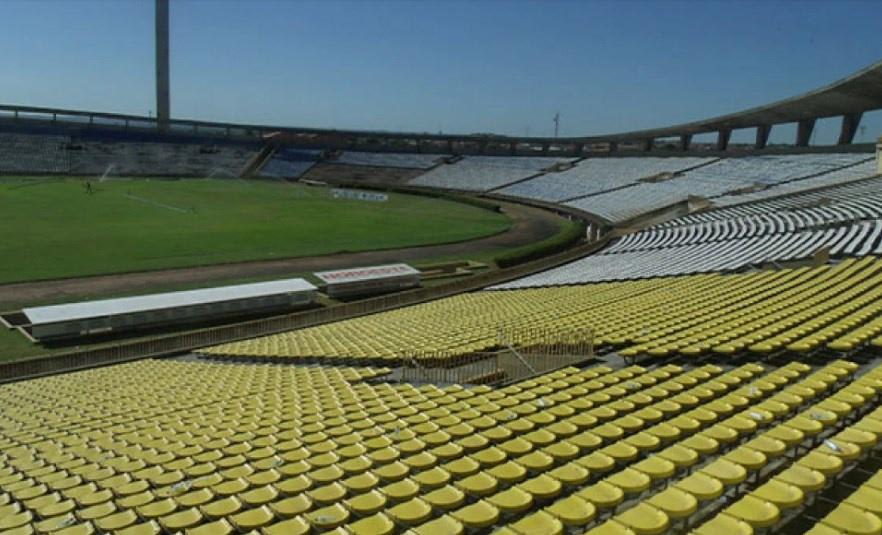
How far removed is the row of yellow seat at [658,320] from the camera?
17.0 meters

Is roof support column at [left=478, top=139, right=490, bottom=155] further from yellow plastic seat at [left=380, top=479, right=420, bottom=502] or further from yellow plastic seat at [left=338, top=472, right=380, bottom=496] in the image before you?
yellow plastic seat at [left=380, top=479, right=420, bottom=502]

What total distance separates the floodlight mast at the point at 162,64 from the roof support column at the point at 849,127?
10383 cm

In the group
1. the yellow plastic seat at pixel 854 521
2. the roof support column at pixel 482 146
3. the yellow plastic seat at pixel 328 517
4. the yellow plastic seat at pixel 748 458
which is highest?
the roof support column at pixel 482 146

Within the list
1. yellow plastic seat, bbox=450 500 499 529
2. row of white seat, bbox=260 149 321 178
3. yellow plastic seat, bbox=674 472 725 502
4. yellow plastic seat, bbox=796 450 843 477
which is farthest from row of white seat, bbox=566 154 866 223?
yellow plastic seat, bbox=450 500 499 529

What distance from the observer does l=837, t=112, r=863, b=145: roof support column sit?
222 feet

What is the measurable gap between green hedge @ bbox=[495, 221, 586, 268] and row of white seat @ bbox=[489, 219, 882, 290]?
3.73 m

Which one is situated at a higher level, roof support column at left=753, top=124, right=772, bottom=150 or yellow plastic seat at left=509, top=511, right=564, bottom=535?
roof support column at left=753, top=124, right=772, bottom=150

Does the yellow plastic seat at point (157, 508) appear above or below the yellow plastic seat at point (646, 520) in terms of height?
below

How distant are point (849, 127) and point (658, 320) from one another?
60.9m

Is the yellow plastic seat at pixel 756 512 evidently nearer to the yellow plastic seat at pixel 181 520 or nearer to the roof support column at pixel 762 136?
the yellow plastic seat at pixel 181 520

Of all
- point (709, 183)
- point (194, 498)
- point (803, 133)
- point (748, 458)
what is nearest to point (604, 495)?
point (748, 458)

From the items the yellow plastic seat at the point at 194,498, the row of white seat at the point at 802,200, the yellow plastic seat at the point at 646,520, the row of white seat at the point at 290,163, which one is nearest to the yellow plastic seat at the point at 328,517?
the yellow plastic seat at the point at 194,498

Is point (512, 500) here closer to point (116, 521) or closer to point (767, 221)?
point (116, 521)

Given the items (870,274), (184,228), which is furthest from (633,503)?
(184,228)
